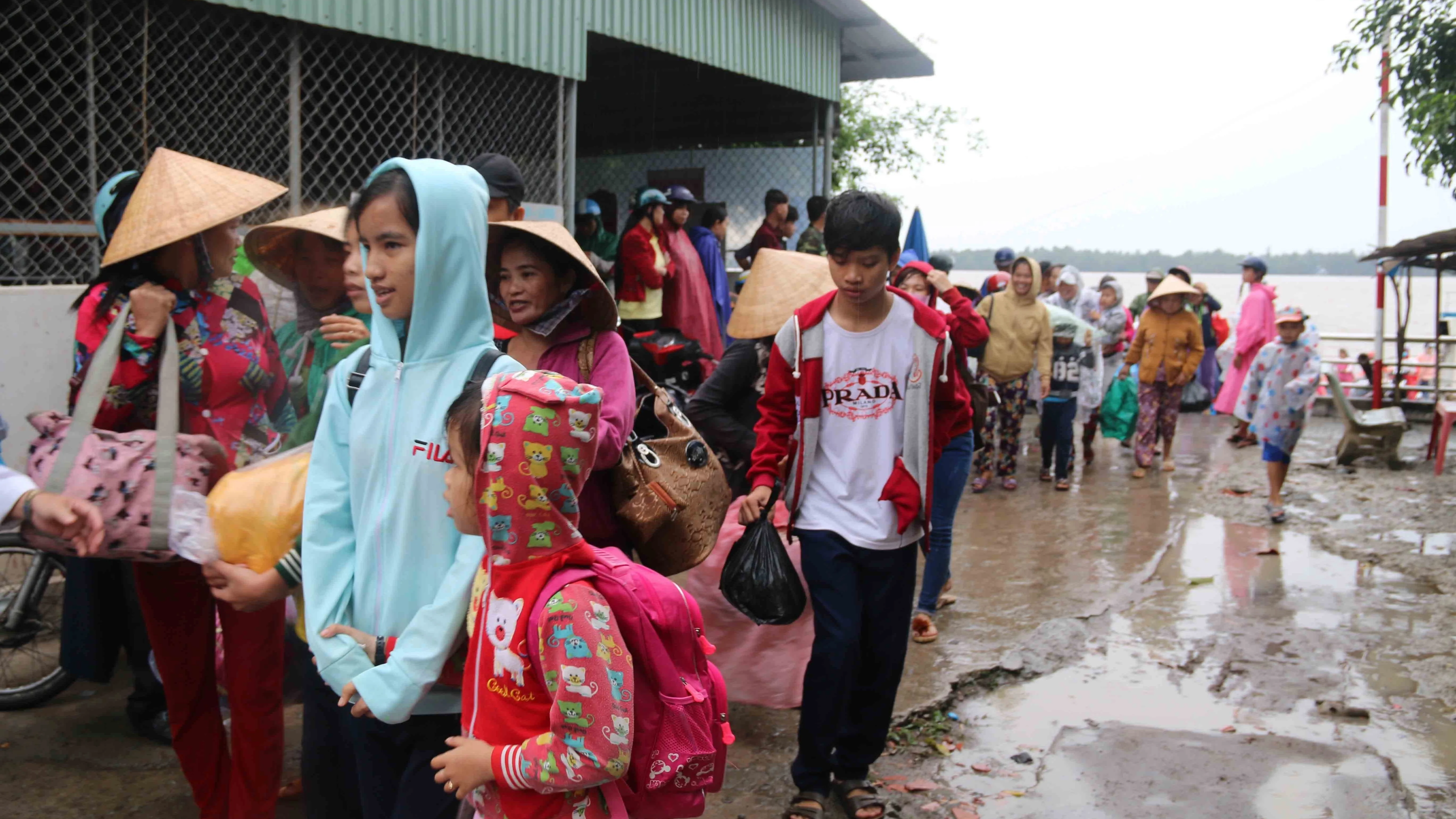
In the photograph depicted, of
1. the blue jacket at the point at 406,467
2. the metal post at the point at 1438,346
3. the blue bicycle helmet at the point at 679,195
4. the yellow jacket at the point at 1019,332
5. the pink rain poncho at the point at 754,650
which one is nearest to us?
the blue jacket at the point at 406,467

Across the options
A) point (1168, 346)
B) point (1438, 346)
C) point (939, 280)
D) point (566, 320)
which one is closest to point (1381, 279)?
point (1438, 346)

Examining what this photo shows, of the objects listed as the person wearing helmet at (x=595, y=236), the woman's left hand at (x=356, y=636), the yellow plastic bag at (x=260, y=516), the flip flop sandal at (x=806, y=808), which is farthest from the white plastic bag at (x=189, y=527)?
the person wearing helmet at (x=595, y=236)

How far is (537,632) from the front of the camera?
1.86m

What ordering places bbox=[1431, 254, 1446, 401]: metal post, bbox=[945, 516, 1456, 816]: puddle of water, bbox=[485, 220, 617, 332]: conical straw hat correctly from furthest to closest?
bbox=[1431, 254, 1446, 401]: metal post < bbox=[945, 516, 1456, 816]: puddle of water < bbox=[485, 220, 617, 332]: conical straw hat

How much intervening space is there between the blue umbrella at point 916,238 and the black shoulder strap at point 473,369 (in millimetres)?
7259

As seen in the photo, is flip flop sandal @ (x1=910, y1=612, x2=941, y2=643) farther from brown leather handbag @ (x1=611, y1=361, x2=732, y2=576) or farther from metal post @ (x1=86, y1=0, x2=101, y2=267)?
metal post @ (x1=86, y1=0, x2=101, y2=267)

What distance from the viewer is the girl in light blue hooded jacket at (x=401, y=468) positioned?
230 cm

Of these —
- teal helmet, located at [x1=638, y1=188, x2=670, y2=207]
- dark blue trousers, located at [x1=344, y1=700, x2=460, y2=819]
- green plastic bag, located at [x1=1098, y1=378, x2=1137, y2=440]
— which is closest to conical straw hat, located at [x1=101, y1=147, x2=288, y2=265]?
dark blue trousers, located at [x1=344, y1=700, x2=460, y2=819]

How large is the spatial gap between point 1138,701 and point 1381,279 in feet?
35.3

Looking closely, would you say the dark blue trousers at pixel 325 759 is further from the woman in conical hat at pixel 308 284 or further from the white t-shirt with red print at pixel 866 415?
the white t-shirt with red print at pixel 866 415

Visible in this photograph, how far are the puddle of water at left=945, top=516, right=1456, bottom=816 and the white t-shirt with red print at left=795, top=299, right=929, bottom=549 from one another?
44.8 inches

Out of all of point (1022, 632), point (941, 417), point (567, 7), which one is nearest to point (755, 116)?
point (567, 7)

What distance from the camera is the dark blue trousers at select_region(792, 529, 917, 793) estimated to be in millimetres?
3531

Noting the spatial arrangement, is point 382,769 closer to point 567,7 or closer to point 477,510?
point 477,510
